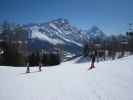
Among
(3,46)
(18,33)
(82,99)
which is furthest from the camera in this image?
(18,33)

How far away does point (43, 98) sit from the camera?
14.9 metres

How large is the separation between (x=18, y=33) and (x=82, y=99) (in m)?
92.7

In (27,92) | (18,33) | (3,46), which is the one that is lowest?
(27,92)

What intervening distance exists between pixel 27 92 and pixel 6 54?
2466 inches

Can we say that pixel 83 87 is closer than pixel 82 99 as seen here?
No

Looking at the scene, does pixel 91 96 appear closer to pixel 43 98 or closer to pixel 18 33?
pixel 43 98

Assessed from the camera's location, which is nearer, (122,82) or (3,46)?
(122,82)

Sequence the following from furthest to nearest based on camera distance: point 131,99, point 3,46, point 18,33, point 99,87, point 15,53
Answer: point 18,33, point 3,46, point 15,53, point 99,87, point 131,99

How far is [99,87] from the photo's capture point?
16.7m

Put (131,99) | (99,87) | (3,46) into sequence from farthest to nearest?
(3,46) → (99,87) → (131,99)

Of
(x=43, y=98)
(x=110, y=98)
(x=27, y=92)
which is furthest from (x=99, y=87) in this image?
(x=27, y=92)

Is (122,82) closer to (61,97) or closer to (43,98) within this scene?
(61,97)

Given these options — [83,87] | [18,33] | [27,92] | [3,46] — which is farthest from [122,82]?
[18,33]

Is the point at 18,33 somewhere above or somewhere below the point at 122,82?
above
